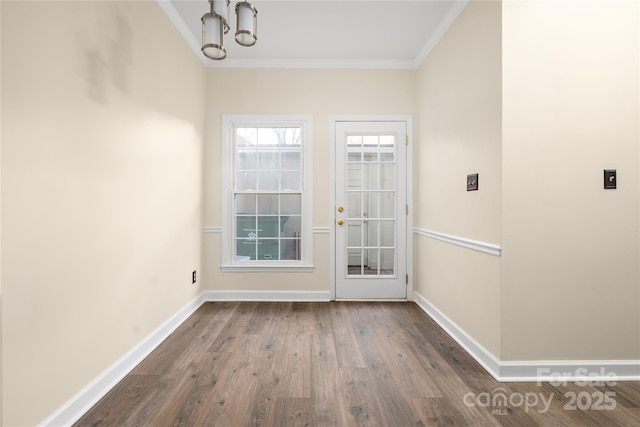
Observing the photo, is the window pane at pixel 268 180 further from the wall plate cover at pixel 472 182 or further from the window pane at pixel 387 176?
the wall plate cover at pixel 472 182

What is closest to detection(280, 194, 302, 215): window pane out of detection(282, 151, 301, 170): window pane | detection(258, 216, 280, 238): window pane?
detection(258, 216, 280, 238): window pane

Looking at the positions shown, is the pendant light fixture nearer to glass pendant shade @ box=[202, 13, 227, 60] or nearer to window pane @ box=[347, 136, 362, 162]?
glass pendant shade @ box=[202, 13, 227, 60]

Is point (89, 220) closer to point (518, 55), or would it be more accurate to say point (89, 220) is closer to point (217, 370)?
point (217, 370)

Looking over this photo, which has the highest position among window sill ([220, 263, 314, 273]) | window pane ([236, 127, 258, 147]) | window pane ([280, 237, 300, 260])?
window pane ([236, 127, 258, 147])

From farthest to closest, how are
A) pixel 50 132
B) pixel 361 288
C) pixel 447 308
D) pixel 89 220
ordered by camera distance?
pixel 361 288
pixel 447 308
pixel 89 220
pixel 50 132

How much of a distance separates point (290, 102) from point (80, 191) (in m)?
2.46

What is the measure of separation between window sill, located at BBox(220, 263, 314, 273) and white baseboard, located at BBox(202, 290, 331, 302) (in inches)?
9.3

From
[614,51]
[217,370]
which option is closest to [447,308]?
[217,370]

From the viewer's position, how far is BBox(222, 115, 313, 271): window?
3711mm

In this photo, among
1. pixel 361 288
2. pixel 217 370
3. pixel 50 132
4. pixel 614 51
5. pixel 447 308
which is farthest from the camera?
pixel 361 288

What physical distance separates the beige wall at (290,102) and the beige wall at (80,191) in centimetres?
90

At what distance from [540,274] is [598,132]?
0.93 metres

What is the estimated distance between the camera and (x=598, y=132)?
199 centimetres

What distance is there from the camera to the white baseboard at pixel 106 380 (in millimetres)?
1587
